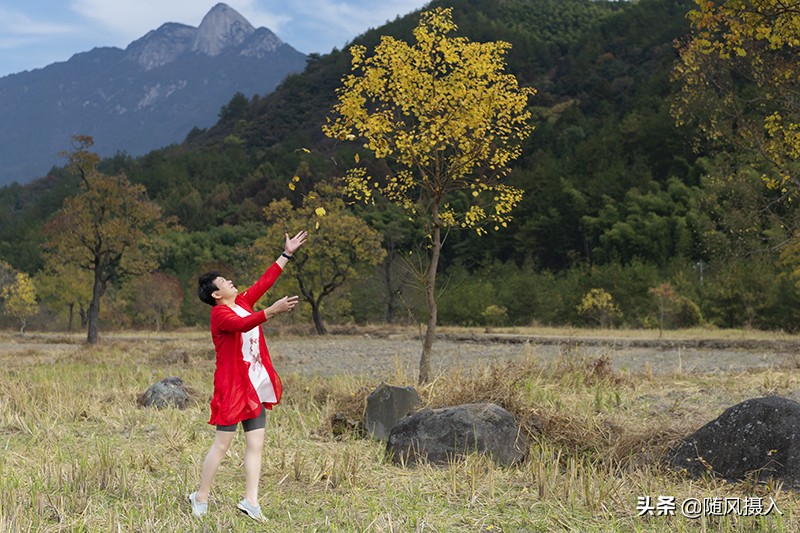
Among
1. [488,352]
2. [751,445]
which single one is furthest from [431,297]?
A: [488,352]

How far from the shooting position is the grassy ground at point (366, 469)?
5.25 metres

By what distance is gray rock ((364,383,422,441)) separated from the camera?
891cm

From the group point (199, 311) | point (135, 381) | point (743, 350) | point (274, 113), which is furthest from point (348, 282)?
point (274, 113)

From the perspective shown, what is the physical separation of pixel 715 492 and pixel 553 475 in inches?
51.1

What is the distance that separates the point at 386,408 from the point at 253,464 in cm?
377

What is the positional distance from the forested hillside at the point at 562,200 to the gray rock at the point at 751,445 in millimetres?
5563

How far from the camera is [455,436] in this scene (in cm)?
725

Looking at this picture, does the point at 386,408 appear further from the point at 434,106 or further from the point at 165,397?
the point at 434,106

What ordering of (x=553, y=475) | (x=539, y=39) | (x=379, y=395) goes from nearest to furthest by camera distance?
(x=553, y=475) → (x=379, y=395) → (x=539, y=39)

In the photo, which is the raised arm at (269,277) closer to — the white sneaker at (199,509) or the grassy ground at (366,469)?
the white sneaker at (199,509)

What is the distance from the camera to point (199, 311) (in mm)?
65188

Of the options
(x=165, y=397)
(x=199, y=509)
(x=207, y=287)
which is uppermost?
(x=207, y=287)

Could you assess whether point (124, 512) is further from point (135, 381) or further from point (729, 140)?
point (729, 140)

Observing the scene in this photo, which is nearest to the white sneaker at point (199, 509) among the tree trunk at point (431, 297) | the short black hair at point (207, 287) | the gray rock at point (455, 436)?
the short black hair at point (207, 287)
